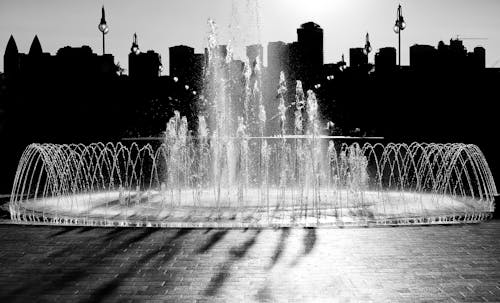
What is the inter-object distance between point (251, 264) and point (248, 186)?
40.5 ft

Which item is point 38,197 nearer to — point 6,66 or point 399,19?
point 399,19

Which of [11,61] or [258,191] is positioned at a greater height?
[11,61]

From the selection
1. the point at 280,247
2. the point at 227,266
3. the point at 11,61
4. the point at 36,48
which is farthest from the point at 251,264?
the point at 36,48

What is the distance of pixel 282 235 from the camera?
895cm

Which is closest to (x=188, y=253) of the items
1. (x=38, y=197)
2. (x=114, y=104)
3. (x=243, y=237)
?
(x=243, y=237)

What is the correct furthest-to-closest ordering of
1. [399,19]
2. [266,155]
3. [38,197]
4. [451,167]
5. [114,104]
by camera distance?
1. [114,104]
2. [399,19]
3. [266,155]
4. [451,167]
5. [38,197]

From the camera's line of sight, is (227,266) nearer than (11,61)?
Yes

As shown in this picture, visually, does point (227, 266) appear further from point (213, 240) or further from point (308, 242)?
point (308, 242)

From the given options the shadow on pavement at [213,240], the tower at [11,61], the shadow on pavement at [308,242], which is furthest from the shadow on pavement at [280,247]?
the tower at [11,61]

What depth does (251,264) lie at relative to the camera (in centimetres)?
708

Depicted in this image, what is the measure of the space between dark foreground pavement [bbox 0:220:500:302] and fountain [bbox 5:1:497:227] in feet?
4.21

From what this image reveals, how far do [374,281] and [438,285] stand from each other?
27.4 inches

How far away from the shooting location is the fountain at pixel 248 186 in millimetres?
11289

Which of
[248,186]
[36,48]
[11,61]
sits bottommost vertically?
[248,186]
